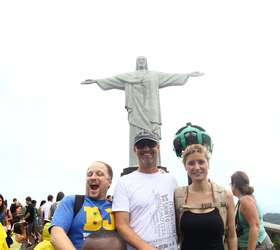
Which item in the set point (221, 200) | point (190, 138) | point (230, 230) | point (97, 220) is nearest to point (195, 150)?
point (190, 138)

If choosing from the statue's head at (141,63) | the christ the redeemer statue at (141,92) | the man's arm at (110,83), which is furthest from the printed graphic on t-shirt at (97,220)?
the statue's head at (141,63)

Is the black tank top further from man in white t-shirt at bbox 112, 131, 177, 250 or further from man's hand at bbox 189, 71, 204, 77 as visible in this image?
man's hand at bbox 189, 71, 204, 77

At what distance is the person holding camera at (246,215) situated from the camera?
3022 mm

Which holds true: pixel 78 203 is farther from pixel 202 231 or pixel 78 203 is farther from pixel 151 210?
pixel 202 231

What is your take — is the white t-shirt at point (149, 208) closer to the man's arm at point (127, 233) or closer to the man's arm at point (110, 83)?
the man's arm at point (127, 233)

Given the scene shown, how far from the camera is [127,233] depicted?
2.28 metres

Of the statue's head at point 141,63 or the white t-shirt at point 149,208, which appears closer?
the white t-shirt at point 149,208

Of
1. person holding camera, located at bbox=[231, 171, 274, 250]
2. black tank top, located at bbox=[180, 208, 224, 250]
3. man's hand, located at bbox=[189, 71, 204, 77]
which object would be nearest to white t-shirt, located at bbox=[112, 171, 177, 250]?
black tank top, located at bbox=[180, 208, 224, 250]

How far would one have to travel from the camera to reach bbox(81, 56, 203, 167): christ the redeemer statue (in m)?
9.22

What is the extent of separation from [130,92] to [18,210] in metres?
6.56

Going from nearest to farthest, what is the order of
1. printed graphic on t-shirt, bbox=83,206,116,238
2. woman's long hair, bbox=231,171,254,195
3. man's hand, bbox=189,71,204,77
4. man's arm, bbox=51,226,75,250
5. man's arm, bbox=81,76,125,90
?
man's arm, bbox=51,226,75,250, printed graphic on t-shirt, bbox=83,206,116,238, woman's long hair, bbox=231,171,254,195, man's hand, bbox=189,71,204,77, man's arm, bbox=81,76,125,90

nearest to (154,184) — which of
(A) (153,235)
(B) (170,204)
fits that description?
(B) (170,204)

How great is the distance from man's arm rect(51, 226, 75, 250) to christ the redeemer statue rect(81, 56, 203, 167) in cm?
684

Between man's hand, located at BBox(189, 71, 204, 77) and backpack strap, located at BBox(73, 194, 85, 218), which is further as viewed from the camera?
man's hand, located at BBox(189, 71, 204, 77)
